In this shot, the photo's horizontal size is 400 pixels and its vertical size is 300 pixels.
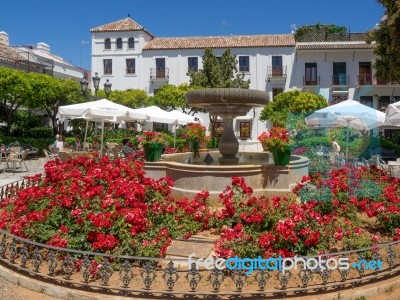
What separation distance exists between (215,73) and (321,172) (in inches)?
850

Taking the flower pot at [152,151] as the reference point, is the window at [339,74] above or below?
above

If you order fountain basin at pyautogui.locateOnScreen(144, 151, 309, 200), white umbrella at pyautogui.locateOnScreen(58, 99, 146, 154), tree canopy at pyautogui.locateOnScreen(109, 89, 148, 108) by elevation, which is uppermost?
tree canopy at pyautogui.locateOnScreen(109, 89, 148, 108)

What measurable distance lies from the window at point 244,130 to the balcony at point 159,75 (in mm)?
8521

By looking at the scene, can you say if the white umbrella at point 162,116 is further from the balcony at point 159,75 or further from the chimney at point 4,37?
the chimney at point 4,37

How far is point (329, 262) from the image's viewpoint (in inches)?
191

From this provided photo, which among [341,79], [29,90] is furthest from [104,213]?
[341,79]

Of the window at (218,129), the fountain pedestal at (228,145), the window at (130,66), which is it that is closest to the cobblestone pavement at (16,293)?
the fountain pedestal at (228,145)

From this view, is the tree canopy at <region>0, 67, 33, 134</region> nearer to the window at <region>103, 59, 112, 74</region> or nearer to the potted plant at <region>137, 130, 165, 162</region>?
the potted plant at <region>137, 130, 165, 162</region>

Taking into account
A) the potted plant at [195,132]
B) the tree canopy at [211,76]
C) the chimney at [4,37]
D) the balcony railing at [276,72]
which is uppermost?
the chimney at [4,37]

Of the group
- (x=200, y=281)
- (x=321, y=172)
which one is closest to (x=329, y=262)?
(x=200, y=281)

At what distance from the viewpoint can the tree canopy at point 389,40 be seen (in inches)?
480

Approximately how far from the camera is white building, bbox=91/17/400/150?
3544cm

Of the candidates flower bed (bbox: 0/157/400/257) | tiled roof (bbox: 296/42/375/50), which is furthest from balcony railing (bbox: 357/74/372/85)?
flower bed (bbox: 0/157/400/257)

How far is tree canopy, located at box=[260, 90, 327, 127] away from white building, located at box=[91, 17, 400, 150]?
12.6ft
